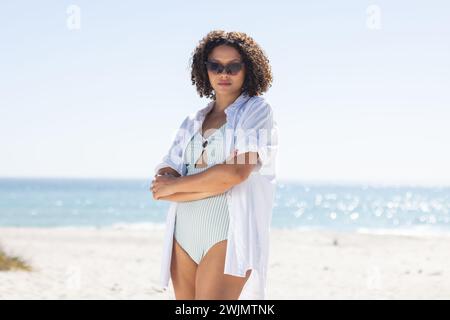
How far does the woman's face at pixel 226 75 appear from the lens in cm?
265

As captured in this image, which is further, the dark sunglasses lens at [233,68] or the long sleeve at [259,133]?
the dark sunglasses lens at [233,68]

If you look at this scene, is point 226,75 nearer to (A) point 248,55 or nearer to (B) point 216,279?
(A) point 248,55

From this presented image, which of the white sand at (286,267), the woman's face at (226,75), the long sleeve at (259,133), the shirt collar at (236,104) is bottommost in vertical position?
the white sand at (286,267)

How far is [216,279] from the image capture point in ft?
8.09

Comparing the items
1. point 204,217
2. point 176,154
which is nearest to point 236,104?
point 176,154

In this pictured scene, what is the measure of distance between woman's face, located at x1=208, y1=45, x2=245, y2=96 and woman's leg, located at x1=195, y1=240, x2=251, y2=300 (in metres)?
0.63

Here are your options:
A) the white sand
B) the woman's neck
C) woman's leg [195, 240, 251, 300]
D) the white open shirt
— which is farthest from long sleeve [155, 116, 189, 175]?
the white sand

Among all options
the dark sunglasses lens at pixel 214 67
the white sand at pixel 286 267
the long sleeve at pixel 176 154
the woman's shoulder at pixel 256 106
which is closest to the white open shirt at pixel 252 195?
the woman's shoulder at pixel 256 106

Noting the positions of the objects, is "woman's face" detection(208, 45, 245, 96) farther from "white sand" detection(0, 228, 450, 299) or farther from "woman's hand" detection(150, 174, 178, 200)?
"white sand" detection(0, 228, 450, 299)

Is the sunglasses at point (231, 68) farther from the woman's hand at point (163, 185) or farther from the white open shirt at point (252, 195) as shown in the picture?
the woman's hand at point (163, 185)

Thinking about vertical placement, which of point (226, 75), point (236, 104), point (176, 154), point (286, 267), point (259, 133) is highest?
point (226, 75)

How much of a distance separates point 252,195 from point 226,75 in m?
0.50

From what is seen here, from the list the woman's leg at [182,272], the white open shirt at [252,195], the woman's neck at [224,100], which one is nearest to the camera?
the white open shirt at [252,195]

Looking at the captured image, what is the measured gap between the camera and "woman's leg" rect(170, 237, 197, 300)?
260 centimetres
